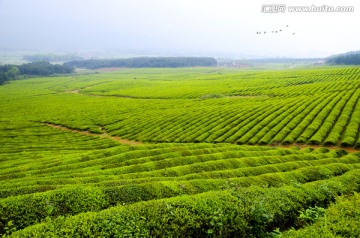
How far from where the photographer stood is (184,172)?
2131 cm

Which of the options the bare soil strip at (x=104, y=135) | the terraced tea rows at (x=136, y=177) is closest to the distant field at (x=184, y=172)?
the terraced tea rows at (x=136, y=177)

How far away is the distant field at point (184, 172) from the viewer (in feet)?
37.0

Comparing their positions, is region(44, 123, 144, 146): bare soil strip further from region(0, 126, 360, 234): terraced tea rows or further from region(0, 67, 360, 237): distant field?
region(0, 126, 360, 234): terraced tea rows

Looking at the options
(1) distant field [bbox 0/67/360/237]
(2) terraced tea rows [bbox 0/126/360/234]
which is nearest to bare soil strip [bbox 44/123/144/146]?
(1) distant field [bbox 0/67/360/237]

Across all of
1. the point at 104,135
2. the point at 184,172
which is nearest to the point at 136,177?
the point at 184,172

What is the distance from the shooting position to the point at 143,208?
1148cm

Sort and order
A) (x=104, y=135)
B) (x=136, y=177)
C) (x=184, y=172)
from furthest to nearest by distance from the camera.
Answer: (x=104, y=135) → (x=184, y=172) → (x=136, y=177)

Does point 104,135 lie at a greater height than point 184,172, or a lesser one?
lesser

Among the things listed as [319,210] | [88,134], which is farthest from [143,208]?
[88,134]

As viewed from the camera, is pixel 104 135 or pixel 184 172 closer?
pixel 184 172

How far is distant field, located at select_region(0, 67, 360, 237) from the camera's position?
1127cm

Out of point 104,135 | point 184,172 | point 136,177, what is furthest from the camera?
point 104,135

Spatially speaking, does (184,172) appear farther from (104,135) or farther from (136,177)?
(104,135)

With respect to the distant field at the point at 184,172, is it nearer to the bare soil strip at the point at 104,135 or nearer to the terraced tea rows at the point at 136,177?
the terraced tea rows at the point at 136,177
